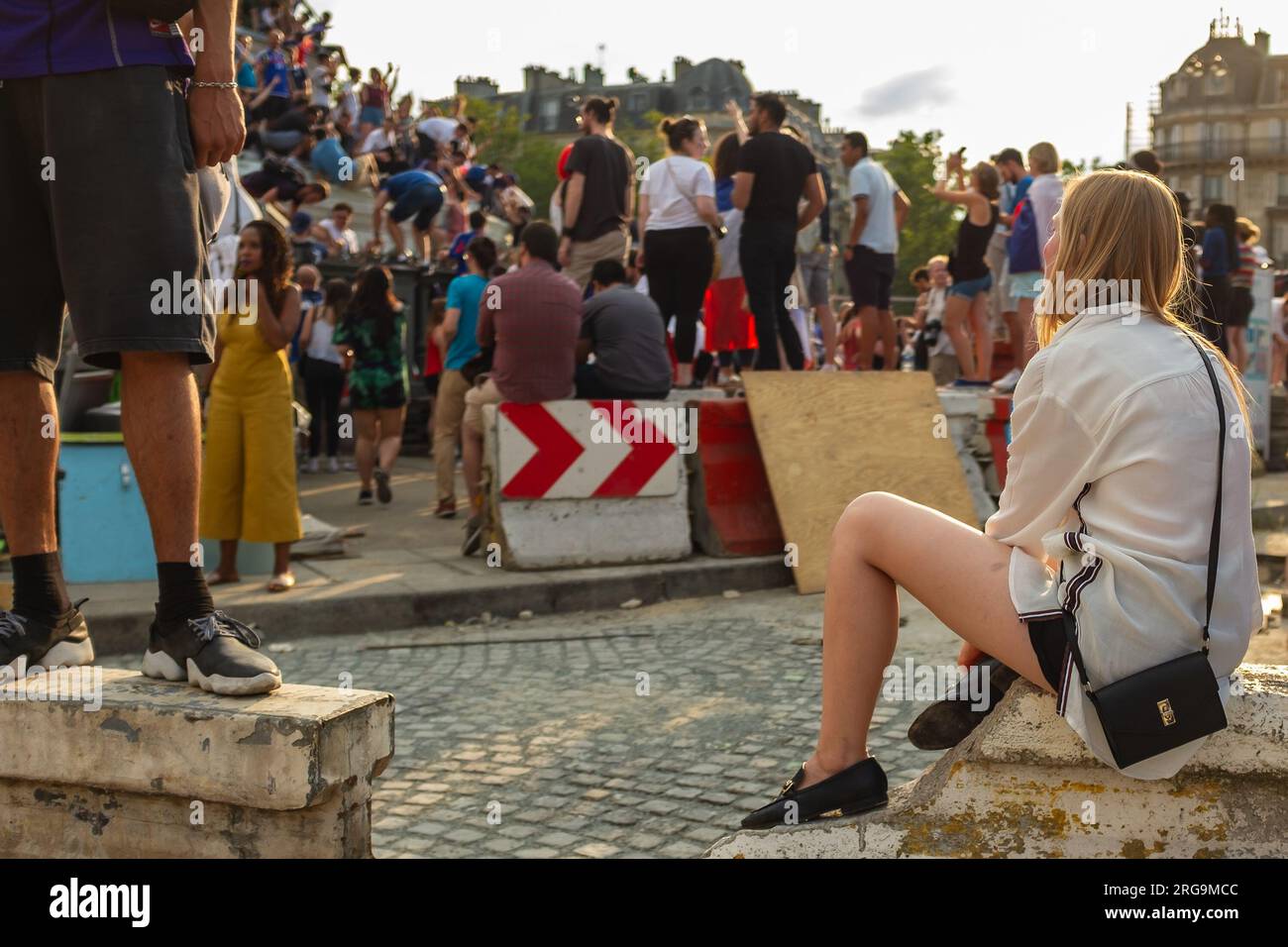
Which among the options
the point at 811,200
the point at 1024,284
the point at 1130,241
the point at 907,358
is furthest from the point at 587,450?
the point at 907,358

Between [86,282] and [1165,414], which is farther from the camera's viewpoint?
[86,282]

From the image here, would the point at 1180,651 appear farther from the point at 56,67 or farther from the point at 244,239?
the point at 244,239

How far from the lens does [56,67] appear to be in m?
3.19

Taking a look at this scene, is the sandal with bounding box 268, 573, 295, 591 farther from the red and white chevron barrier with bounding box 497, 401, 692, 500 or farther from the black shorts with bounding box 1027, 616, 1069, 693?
the black shorts with bounding box 1027, 616, 1069, 693

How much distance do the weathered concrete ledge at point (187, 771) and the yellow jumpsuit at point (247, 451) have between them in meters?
4.52

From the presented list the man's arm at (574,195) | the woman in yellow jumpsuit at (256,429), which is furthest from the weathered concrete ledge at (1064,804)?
the man's arm at (574,195)

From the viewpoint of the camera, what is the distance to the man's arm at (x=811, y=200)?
10.4 m

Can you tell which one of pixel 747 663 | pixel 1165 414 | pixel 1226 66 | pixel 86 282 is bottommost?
pixel 747 663

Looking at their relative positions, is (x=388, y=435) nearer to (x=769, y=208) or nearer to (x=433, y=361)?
(x=433, y=361)

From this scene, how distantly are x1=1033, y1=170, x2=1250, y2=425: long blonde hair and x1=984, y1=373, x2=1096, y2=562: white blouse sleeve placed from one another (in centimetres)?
28

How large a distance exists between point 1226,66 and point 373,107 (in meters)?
79.4

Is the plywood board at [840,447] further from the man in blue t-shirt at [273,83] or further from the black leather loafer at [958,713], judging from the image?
the man in blue t-shirt at [273,83]

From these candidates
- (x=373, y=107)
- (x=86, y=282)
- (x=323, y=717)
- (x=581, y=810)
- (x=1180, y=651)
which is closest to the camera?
(x=1180, y=651)

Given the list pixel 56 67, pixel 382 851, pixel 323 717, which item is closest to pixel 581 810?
pixel 382 851
